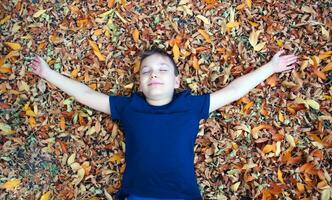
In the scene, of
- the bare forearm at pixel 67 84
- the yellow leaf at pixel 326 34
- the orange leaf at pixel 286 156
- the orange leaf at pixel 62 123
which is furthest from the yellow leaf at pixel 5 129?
the yellow leaf at pixel 326 34

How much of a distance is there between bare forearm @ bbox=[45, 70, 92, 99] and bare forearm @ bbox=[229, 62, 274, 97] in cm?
111

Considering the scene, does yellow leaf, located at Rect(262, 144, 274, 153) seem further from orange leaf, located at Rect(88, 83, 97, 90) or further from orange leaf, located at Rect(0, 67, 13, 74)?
orange leaf, located at Rect(0, 67, 13, 74)

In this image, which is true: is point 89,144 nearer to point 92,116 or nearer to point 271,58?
point 92,116

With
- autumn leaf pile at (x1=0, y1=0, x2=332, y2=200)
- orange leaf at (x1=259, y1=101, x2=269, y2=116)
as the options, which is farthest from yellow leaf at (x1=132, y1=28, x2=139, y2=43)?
orange leaf at (x1=259, y1=101, x2=269, y2=116)

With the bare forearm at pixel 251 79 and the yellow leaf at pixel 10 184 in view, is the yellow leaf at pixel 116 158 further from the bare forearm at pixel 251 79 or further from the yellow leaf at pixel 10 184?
the bare forearm at pixel 251 79

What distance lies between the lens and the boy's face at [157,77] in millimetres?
2785

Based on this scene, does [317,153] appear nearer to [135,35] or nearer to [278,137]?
[278,137]

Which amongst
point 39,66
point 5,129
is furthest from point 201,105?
point 5,129

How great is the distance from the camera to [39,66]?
316cm

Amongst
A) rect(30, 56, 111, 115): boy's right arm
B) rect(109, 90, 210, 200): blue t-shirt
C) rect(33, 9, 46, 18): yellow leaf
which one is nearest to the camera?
rect(109, 90, 210, 200): blue t-shirt

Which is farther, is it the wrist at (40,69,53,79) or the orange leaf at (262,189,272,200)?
the wrist at (40,69,53,79)

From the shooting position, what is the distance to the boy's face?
2.79m

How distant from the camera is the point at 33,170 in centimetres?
301

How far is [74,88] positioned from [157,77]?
668mm
